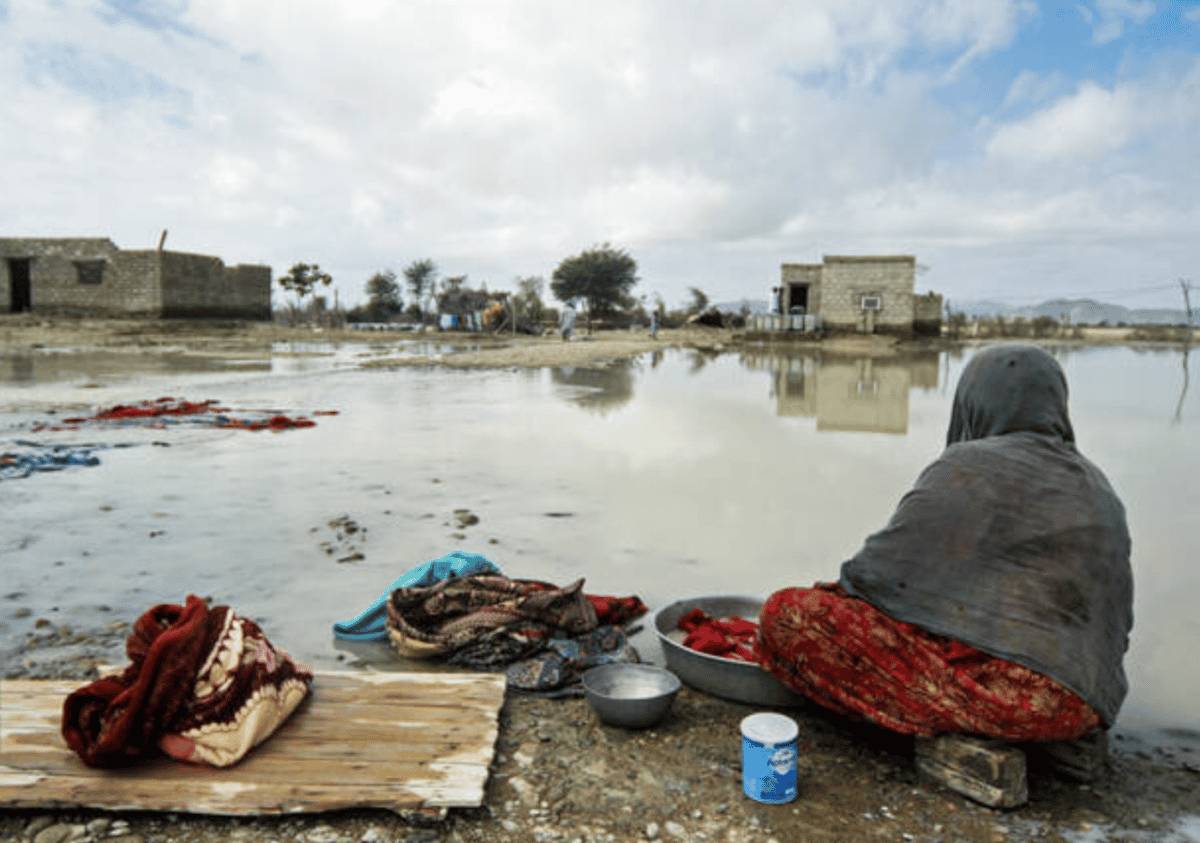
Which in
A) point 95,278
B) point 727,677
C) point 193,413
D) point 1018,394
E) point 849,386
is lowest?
point 727,677

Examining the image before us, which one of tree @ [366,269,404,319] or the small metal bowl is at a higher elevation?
→ tree @ [366,269,404,319]

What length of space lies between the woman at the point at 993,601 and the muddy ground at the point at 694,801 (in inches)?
8.5

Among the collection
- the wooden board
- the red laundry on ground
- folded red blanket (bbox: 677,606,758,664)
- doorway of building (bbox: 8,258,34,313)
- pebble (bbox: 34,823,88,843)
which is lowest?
pebble (bbox: 34,823,88,843)

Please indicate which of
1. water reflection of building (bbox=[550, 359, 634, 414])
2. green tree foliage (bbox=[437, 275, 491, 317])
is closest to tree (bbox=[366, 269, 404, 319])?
green tree foliage (bbox=[437, 275, 491, 317])

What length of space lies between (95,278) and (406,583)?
2920 cm

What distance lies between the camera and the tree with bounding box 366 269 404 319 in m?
43.3

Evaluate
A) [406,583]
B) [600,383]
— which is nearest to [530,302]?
[600,383]

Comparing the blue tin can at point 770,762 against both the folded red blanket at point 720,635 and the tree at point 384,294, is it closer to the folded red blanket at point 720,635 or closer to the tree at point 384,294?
the folded red blanket at point 720,635

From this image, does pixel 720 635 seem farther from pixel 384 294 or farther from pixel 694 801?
pixel 384 294

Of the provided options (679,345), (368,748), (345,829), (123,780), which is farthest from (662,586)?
(679,345)

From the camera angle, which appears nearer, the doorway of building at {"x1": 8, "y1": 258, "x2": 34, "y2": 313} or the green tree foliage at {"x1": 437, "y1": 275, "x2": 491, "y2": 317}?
the doorway of building at {"x1": 8, "y1": 258, "x2": 34, "y2": 313}

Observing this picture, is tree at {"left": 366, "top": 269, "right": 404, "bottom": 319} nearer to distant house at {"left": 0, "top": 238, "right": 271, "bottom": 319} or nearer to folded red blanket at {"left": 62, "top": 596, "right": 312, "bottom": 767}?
distant house at {"left": 0, "top": 238, "right": 271, "bottom": 319}

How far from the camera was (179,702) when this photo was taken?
2.31 metres

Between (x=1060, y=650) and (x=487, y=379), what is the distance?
531 inches
